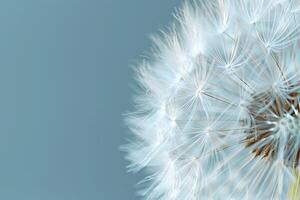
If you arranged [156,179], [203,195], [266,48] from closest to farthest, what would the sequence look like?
1. [266,48]
2. [203,195]
3. [156,179]

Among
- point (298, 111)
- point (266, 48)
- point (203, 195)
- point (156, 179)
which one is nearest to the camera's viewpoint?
point (298, 111)

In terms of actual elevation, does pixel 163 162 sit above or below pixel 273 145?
above

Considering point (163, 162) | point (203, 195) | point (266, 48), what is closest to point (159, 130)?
point (163, 162)

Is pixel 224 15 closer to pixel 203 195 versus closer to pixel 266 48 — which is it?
pixel 266 48

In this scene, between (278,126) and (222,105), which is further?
(222,105)

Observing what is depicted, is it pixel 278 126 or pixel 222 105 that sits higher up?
pixel 222 105

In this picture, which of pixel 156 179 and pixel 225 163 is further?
pixel 156 179

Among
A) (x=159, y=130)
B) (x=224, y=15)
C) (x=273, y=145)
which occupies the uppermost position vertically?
(x=224, y=15)

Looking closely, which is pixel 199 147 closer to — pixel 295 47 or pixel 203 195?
pixel 203 195
